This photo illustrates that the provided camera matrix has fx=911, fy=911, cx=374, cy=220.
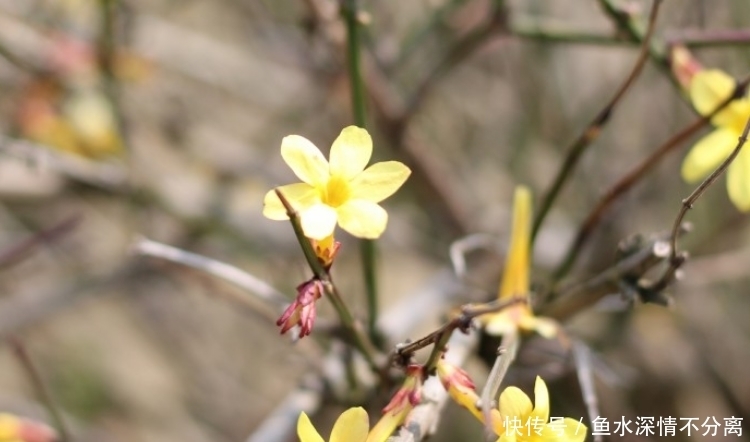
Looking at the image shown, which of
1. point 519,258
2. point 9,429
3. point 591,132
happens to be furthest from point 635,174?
point 9,429

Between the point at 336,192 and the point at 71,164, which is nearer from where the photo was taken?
the point at 336,192

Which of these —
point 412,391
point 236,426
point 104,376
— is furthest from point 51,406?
point 104,376

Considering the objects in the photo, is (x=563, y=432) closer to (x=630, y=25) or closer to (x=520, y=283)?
(x=520, y=283)

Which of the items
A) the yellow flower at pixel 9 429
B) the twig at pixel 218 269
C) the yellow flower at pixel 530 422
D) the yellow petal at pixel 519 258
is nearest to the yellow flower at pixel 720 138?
the yellow petal at pixel 519 258

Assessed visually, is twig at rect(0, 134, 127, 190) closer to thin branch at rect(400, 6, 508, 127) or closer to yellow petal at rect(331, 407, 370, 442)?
thin branch at rect(400, 6, 508, 127)

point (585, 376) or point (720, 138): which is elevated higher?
point (720, 138)

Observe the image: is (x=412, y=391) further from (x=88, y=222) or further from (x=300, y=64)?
(x=88, y=222)
